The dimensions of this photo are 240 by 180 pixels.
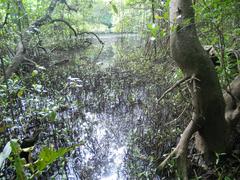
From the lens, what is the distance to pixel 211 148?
2.23 m

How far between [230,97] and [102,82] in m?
2.85

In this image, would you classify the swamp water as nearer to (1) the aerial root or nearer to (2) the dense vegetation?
(2) the dense vegetation

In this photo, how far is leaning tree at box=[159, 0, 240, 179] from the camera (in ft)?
6.68

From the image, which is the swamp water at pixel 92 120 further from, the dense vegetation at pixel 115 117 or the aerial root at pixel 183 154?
the aerial root at pixel 183 154

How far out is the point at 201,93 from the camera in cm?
210

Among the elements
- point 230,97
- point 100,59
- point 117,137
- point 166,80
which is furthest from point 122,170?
point 100,59

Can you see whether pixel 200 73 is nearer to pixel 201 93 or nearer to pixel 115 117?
pixel 201 93

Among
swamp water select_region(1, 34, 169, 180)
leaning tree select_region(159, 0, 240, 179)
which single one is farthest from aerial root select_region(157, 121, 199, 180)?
swamp water select_region(1, 34, 169, 180)

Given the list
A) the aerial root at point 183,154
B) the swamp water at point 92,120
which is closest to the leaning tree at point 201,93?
the aerial root at point 183,154

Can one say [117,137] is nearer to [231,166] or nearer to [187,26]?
[231,166]

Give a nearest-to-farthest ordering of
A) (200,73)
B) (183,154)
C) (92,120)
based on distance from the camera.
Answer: (200,73) → (183,154) → (92,120)

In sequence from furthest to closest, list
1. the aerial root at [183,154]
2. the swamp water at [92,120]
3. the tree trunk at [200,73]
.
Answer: the swamp water at [92,120] < the aerial root at [183,154] < the tree trunk at [200,73]

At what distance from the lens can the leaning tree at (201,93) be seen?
80.1 inches

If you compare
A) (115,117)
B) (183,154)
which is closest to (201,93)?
(183,154)
